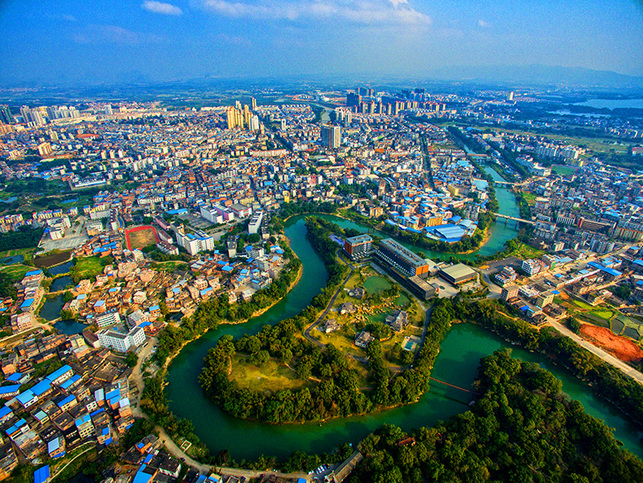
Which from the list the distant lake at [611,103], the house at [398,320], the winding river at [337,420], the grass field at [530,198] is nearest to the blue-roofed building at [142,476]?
the winding river at [337,420]

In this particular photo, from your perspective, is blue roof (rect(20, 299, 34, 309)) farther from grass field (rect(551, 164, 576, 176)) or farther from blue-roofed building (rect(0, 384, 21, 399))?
grass field (rect(551, 164, 576, 176))

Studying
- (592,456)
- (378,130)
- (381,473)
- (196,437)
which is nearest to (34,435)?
(196,437)

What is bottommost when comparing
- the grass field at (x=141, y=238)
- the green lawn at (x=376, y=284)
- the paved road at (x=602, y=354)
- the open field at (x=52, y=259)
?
the open field at (x=52, y=259)

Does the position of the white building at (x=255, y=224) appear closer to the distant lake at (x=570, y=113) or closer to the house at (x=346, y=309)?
the house at (x=346, y=309)

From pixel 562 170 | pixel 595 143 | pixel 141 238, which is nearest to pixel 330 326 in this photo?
pixel 141 238

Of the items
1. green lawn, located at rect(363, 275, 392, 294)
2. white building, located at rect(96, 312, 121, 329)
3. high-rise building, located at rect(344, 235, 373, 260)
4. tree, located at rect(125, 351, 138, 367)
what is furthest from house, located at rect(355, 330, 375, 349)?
white building, located at rect(96, 312, 121, 329)

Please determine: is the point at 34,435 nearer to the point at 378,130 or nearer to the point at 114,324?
the point at 114,324
